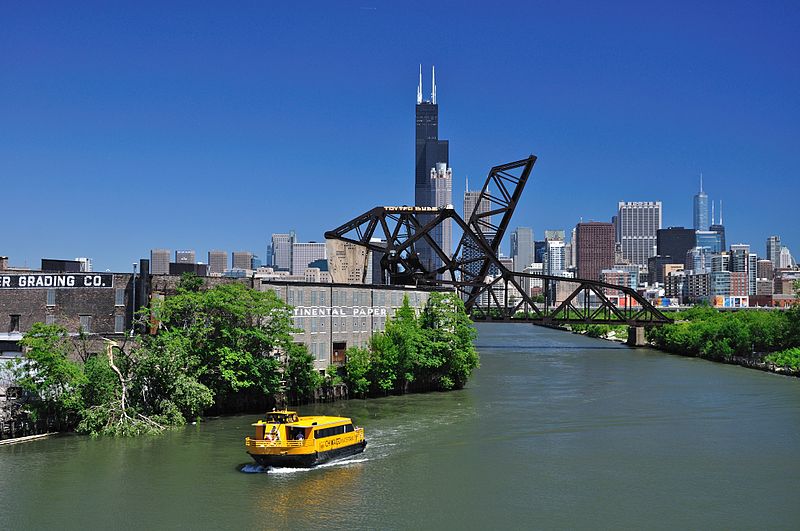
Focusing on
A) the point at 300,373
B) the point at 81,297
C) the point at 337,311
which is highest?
the point at 81,297

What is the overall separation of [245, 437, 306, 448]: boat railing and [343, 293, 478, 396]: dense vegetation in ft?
56.0

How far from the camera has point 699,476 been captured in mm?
34281

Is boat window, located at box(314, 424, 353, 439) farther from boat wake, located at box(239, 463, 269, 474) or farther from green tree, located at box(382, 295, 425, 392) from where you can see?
green tree, located at box(382, 295, 425, 392)

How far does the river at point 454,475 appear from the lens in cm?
2861

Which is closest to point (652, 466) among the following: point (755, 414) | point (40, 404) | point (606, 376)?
point (755, 414)

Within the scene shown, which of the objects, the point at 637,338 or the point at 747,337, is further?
the point at 637,338

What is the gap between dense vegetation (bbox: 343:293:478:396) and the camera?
52625 mm

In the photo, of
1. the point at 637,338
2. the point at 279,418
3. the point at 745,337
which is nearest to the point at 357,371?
the point at 279,418

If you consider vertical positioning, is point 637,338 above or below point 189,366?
below

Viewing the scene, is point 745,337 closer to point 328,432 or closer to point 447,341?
point 447,341

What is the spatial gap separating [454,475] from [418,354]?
21.2m

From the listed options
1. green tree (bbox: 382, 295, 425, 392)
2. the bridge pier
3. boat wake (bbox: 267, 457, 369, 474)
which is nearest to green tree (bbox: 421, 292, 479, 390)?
green tree (bbox: 382, 295, 425, 392)

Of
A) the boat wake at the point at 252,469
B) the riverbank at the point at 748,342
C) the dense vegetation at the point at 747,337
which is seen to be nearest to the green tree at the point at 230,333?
the boat wake at the point at 252,469

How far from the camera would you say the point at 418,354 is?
5512cm
